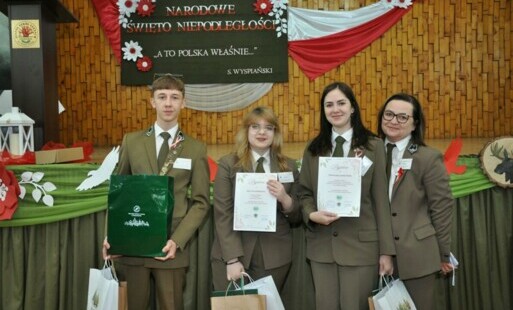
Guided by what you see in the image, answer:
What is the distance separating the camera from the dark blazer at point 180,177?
232cm

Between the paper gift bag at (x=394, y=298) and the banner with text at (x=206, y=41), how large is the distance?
15.4ft

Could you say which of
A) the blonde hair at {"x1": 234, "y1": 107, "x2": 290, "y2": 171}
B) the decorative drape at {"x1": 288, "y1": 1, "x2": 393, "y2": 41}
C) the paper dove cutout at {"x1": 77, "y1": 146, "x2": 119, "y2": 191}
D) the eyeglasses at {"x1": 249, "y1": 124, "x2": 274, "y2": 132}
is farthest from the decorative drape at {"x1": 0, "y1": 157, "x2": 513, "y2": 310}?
the decorative drape at {"x1": 288, "y1": 1, "x2": 393, "y2": 41}

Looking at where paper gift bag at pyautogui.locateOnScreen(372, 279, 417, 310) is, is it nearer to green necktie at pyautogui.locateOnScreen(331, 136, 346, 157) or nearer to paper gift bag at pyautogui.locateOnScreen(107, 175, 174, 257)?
green necktie at pyautogui.locateOnScreen(331, 136, 346, 157)

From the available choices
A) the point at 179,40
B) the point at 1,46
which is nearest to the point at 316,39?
the point at 179,40

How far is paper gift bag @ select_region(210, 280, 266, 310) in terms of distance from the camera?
212cm

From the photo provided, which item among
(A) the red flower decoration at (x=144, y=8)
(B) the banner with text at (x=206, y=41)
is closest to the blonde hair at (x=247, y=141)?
(B) the banner with text at (x=206, y=41)

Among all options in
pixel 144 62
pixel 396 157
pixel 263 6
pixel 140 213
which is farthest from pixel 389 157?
pixel 144 62

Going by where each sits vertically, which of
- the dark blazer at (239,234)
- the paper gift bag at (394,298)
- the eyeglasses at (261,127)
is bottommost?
the paper gift bag at (394,298)

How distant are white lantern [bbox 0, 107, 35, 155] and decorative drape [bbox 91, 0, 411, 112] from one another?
355 centimetres

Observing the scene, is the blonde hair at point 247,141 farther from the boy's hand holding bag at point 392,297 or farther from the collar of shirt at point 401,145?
the boy's hand holding bag at point 392,297

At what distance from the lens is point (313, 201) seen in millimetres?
2318

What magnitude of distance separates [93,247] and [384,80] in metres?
4.87

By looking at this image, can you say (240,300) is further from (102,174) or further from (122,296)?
(102,174)

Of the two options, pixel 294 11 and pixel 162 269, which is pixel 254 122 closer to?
pixel 162 269
